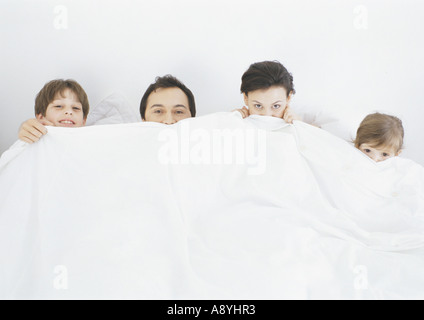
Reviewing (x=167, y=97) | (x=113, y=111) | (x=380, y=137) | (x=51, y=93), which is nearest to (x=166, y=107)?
(x=167, y=97)

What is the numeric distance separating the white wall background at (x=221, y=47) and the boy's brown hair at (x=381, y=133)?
402mm

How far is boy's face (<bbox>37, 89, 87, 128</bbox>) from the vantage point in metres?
1.31

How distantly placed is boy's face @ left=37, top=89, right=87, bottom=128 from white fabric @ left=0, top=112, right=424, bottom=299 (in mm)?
252

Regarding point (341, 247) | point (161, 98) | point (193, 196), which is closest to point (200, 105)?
point (161, 98)

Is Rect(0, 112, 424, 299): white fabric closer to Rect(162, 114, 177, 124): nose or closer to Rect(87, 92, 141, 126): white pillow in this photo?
Rect(162, 114, 177, 124): nose

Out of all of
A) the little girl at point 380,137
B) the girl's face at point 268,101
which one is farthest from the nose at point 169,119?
the little girl at point 380,137

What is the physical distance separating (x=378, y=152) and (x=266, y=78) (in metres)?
0.48

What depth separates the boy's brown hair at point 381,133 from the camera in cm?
120

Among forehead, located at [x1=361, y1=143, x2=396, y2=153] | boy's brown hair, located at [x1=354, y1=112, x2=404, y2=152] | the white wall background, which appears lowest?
forehead, located at [x1=361, y1=143, x2=396, y2=153]

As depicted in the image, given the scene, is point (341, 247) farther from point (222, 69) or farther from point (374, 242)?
point (222, 69)

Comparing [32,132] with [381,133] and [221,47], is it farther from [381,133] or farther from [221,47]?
[381,133]

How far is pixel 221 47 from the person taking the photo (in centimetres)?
163

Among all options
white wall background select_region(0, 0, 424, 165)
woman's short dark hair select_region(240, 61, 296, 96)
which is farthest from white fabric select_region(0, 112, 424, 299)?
white wall background select_region(0, 0, 424, 165)

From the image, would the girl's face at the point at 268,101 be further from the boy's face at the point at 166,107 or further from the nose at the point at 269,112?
the boy's face at the point at 166,107
